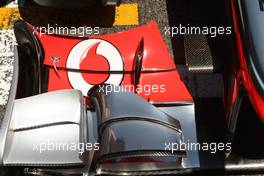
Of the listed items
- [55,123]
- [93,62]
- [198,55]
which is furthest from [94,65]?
[55,123]

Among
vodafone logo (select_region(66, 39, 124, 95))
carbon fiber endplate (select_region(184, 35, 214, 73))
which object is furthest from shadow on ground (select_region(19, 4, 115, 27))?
carbon fiber endplate (select_region(184, 35, 214, 73))

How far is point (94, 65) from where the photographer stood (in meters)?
2.88

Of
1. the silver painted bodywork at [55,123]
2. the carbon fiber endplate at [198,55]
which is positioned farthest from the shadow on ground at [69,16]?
the silver painted bodywork at [55,123]

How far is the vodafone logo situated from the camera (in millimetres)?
2803

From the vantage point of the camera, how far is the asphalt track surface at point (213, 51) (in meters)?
2.80

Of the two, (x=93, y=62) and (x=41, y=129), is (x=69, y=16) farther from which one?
(x=41, y=129)

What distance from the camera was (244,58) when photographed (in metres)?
2.26

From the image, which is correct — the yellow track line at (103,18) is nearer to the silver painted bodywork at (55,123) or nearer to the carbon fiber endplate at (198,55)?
the carbon fiber endplate at (198,55)

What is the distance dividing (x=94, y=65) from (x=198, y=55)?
669 mm

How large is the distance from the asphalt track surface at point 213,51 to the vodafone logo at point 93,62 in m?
0.52

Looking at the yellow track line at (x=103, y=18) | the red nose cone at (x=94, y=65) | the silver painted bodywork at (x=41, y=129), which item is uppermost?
the yellow track line at (x=103, y=18)

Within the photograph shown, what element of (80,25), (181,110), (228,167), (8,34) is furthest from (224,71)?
(8,34)

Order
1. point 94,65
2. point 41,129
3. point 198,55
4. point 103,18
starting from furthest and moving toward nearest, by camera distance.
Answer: point 103,18
point 94,65
point 198,55
point 41,129

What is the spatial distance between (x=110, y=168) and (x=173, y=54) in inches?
47.0
